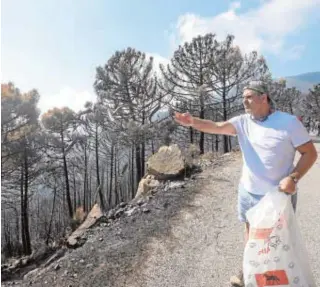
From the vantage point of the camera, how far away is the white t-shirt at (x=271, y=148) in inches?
101

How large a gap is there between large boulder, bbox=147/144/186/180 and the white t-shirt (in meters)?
7.23

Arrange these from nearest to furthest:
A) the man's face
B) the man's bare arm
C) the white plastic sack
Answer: the white plastic sack
the man's face
the man's bare arm

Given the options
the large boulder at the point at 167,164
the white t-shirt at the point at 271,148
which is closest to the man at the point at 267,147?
the white t-shirt at the point at 271,148

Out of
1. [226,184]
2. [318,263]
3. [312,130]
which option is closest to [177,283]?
[318,263]

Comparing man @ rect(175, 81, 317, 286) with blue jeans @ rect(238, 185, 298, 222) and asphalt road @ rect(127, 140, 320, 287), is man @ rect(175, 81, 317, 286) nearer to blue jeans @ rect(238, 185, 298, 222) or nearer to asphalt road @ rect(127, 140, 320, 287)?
blue jeans @ rect(238, 185, 298, 222)

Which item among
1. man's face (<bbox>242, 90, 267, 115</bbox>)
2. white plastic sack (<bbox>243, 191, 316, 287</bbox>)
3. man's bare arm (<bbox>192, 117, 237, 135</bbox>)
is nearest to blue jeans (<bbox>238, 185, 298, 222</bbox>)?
white plastic sack (<bbox>243, 191, 316, 287</bbox>)

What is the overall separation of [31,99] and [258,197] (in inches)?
632

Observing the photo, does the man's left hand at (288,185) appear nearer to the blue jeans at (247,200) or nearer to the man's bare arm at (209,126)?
the blue jeans at (247,200)

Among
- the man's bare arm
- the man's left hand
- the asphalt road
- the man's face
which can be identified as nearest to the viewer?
the man's left hand

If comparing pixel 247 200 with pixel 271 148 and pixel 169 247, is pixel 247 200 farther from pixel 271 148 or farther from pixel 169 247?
pixel 169 247

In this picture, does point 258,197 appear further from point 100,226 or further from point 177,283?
point 100,226

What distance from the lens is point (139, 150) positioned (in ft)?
72.4

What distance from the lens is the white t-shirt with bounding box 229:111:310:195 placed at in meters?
2.56

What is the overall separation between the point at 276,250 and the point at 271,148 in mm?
617
